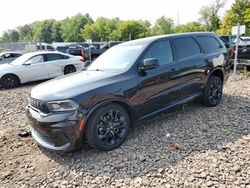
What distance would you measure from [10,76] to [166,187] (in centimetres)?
826

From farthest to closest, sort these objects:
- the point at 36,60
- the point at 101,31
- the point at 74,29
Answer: the point at 74,29 < the point at 101,31 < the point at 36,60

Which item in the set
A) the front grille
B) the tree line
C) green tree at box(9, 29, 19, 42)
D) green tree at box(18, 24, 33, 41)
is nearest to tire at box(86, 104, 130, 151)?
the front grille

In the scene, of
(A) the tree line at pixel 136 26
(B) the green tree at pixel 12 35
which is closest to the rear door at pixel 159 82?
(A) the tree line at pixel 136 26

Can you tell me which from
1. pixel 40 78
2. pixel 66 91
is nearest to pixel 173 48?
pixel 66 91

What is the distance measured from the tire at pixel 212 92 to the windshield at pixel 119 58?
2.00 m

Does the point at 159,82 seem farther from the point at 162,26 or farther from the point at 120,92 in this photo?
the point at 162,26

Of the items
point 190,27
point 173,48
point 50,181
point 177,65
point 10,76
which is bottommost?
point 50,181

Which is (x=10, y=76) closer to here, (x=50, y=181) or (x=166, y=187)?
(x=50, y=181)

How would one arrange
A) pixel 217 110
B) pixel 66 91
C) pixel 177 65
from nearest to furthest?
pixel 66 91, pixel 177 65, pixel 217 110

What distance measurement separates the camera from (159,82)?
13.8 feet

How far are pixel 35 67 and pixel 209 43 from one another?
6.94 meters

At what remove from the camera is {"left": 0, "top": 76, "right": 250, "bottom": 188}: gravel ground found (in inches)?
119

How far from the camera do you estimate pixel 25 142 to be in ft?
14.0

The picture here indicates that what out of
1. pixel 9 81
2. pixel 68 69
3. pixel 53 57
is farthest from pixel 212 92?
pixel 9 81
